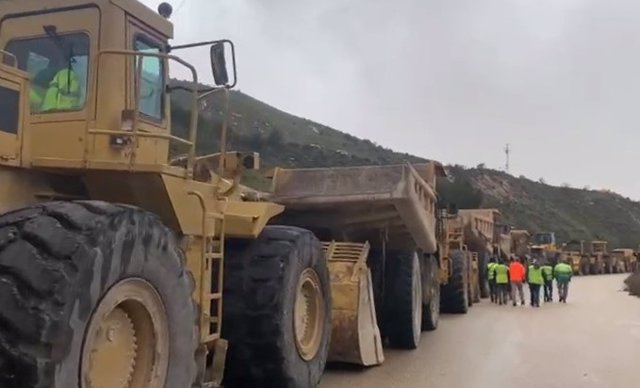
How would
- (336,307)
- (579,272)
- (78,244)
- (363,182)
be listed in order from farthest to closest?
(579,272) < (363,182) < (336,307) < (78,244)

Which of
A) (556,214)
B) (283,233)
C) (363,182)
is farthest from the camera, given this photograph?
(556,214)

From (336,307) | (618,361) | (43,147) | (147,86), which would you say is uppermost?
(147,86)

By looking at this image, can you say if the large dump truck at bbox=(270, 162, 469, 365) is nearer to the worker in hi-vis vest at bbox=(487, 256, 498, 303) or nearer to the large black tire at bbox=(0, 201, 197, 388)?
the large black tire at bbox=(0, 201, 197, 388)

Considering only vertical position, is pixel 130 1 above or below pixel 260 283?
above

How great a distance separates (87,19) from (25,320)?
2.37 m

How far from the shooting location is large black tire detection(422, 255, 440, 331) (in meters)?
11.9

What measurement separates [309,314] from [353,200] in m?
2.12

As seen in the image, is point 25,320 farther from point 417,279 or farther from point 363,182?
point 417,279

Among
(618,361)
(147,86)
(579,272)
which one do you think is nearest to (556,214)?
(579,272)

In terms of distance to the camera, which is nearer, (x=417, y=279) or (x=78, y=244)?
(x=78, y=244)

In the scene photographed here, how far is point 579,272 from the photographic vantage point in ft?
145

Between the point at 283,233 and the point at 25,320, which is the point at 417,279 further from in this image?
the point at 25,320

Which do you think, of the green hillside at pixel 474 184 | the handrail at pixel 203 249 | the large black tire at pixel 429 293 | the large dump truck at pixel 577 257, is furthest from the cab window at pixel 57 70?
the green hillside at pixel 474 184

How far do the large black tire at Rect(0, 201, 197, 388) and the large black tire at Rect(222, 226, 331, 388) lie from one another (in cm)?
202
